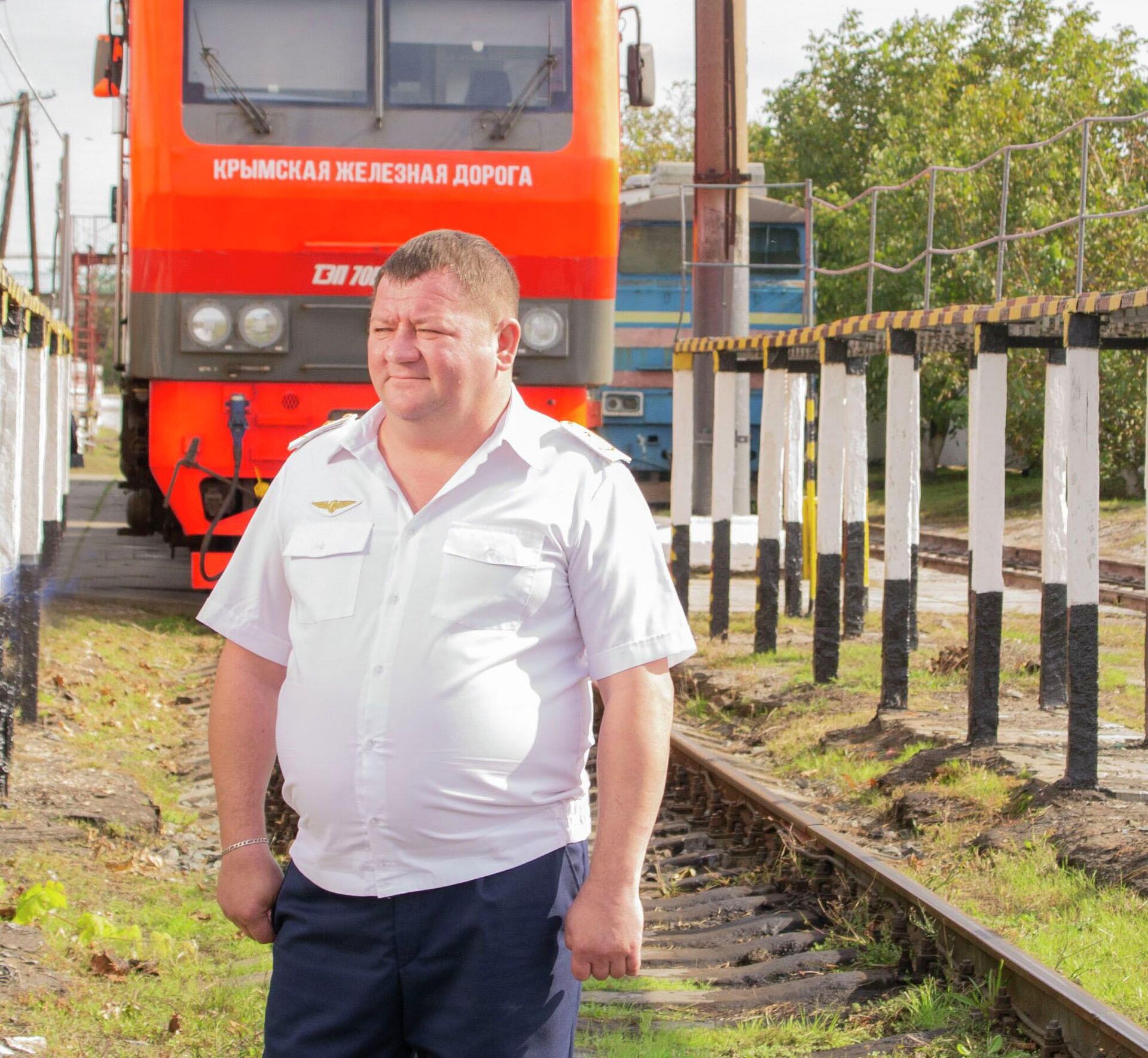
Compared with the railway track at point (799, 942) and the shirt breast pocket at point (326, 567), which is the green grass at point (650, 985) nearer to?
the railway track at point (799, 942)

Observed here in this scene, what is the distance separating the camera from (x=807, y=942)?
524 centimetres

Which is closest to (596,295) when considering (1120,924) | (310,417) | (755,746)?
(310,417)

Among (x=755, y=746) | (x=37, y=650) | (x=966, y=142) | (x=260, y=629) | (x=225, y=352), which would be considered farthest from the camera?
(x=966, y=142)

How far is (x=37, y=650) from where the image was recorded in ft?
26.2

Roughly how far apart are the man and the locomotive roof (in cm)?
1817

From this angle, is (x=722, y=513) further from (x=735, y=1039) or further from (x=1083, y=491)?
(x=735, y=1039)

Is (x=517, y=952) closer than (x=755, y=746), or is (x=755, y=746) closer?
(x=517, y=952)

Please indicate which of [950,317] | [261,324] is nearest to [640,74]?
[261,324]

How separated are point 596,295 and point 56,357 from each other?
14.3ft

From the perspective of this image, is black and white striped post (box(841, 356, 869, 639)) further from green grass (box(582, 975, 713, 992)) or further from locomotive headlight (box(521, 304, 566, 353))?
green grass (box(582, 975, 713, 992))

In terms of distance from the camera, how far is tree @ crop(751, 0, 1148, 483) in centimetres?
2153

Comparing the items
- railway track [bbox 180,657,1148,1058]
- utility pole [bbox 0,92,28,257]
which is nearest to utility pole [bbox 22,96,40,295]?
utility pole [bbox 0,92,28,257]

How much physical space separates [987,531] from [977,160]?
19.0 meters

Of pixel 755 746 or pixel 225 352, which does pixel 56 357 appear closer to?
pixel 225 352
